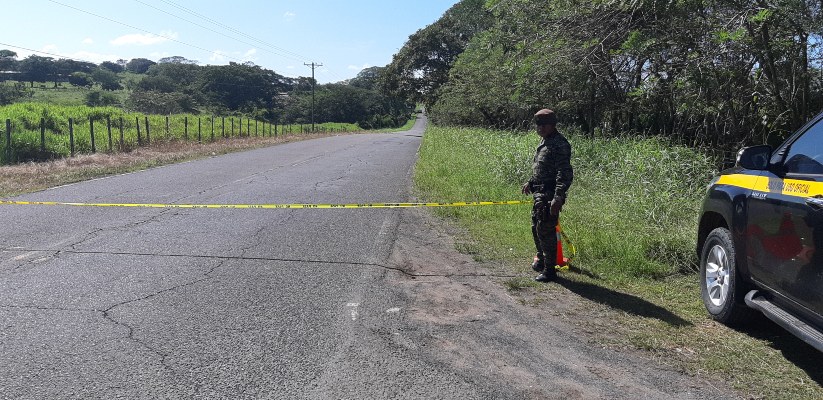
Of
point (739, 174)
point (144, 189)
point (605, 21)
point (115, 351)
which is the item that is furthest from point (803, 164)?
point (144, 189)

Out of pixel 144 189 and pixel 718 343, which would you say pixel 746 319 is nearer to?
pixel 718 343

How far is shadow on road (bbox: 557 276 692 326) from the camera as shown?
196 inches

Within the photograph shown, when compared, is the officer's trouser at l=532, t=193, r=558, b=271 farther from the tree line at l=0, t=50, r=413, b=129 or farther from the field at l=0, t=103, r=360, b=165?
the tree line at l=0, t=50, r=413, b=129

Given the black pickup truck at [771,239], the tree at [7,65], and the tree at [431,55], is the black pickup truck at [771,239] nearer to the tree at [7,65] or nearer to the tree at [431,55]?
the tree at [431,55]

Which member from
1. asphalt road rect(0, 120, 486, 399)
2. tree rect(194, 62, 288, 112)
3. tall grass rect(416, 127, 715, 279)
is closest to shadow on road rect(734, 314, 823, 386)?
tall grass rect(416, 127, 715, 279)

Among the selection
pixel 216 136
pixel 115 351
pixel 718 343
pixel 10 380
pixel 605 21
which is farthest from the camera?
pixel 216 136

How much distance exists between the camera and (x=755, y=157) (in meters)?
4.52

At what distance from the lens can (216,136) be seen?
3625 centimetres

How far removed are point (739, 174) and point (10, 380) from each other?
527 centimetres

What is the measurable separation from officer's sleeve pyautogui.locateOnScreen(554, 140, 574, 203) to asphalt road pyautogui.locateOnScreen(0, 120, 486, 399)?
1830mm

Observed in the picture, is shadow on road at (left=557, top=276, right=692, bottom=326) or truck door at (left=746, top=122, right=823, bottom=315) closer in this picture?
truck door at (left=746, top=122, right=823, bottom=315)

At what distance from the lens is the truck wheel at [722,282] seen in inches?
181

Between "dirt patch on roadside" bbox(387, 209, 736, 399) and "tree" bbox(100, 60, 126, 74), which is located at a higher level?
"tree" bbox(100, 60, 126, 74)

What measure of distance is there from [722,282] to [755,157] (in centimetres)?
105
